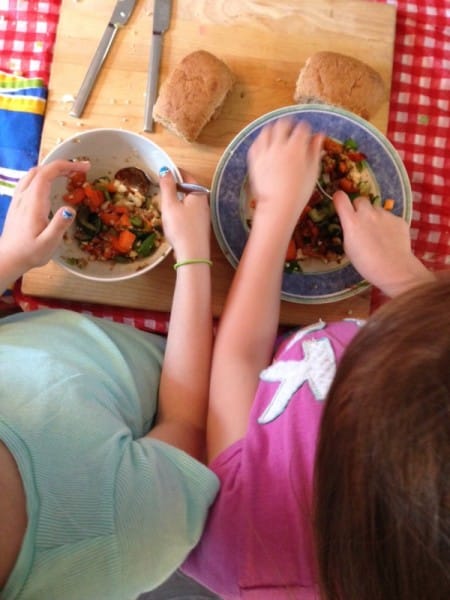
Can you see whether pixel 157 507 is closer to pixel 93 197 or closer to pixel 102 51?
pixel 93 197

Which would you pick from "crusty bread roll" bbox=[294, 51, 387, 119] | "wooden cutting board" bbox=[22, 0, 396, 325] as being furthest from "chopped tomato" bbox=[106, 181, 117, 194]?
"crusty bread roll" bbox=[294, 51, 387, 119]

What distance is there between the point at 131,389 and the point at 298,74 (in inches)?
23.2

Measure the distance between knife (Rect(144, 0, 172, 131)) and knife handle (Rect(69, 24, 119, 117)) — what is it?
0.24ft

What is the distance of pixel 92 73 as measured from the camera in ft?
2.91

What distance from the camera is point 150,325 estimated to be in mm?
918

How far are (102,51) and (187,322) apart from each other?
474 mm

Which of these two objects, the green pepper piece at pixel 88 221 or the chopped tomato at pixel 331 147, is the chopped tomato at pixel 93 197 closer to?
the green pepper piece at pixel 88 221

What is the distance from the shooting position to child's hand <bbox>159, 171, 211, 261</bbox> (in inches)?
32.3

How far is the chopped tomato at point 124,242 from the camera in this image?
Answer: 2.78ft

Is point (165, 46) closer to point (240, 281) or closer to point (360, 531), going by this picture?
point (240, 281)

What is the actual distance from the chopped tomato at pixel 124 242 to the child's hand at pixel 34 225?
3.5 inches

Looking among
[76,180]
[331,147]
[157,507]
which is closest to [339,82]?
[331,147]

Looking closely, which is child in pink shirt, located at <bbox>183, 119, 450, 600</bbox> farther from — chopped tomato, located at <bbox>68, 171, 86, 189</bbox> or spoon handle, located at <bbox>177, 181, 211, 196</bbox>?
chopped tomato, located at <bbox>68, 171, 86, 189</bbox>

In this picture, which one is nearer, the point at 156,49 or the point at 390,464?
the point at 390,464
